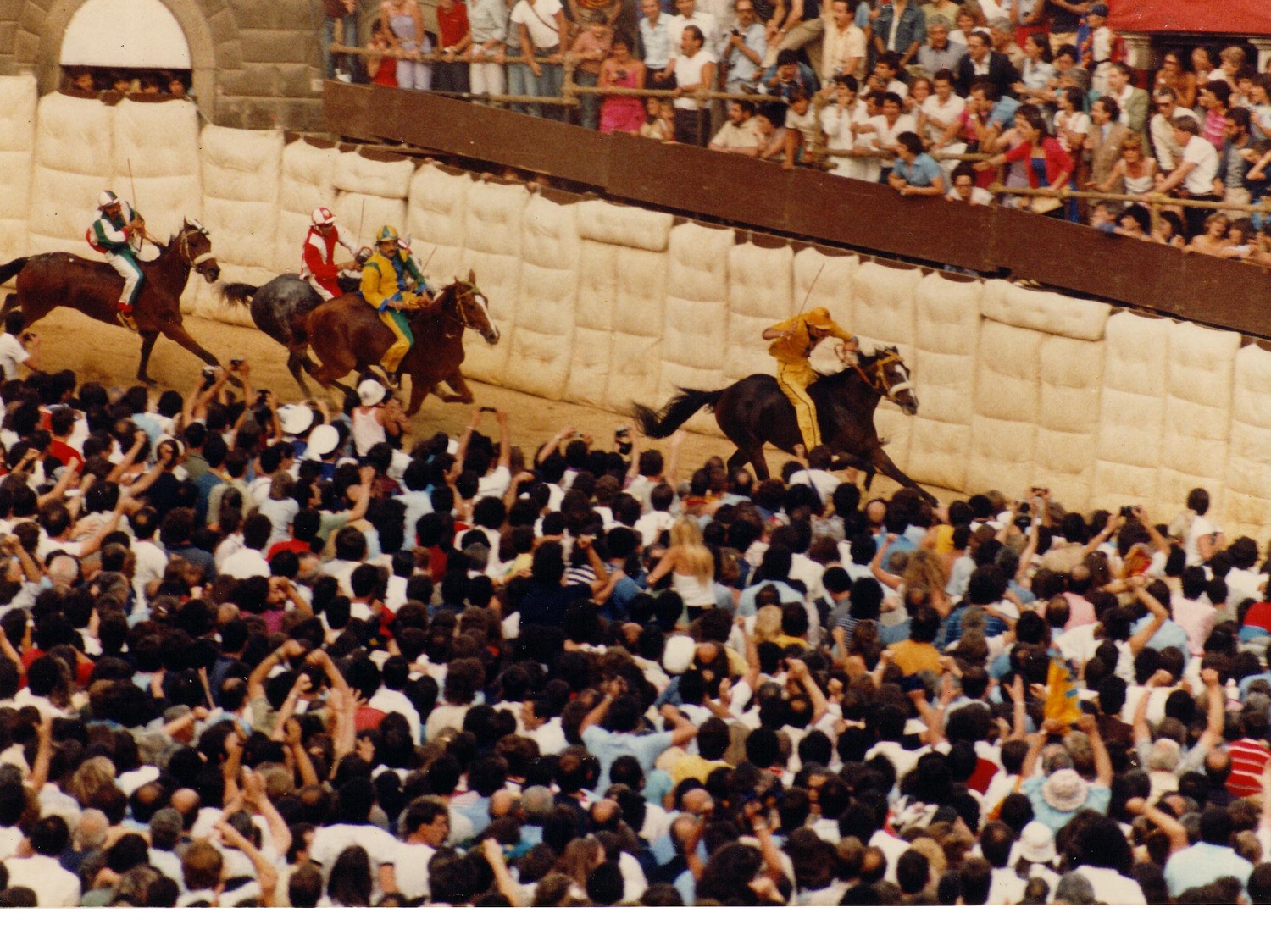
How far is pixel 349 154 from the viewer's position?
17375mm

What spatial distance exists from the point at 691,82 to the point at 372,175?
297 cm

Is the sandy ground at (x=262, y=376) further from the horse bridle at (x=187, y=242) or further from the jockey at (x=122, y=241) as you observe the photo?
the horse bridle at (x=187, y=242)

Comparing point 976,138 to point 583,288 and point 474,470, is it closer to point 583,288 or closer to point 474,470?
point 583,288

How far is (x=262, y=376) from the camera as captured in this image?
16.8 meters

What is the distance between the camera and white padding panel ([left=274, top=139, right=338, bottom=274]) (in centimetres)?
1750

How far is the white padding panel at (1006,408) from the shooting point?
Answer: 46.0 feet

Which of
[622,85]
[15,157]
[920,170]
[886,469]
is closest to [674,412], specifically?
[886,469]

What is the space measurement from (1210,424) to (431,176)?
7105 millimetres

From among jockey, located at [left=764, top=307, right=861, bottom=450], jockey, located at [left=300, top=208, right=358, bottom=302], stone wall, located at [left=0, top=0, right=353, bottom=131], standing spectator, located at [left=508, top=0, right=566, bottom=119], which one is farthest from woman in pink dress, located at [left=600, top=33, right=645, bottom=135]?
stone wall, located at [left=0, top=0, right=353, bottom=131]

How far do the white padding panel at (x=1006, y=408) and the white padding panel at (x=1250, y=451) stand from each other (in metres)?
1.53

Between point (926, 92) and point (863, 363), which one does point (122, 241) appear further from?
point (926, 92)

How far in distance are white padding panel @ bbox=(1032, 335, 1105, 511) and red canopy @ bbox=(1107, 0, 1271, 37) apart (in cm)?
264

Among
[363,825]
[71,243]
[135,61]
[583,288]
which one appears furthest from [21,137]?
[363,825]

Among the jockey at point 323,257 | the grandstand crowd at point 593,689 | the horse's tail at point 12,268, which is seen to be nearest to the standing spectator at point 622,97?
the jockey at point 323,257
